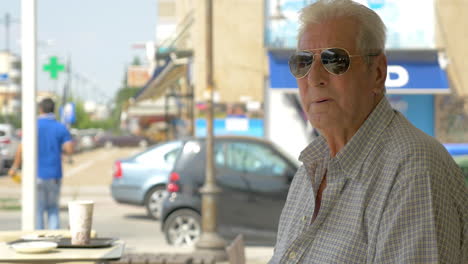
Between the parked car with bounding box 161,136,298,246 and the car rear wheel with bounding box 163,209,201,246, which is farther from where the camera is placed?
the car rear wheel with bounding box 163,209,201,246

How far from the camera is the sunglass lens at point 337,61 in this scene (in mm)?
2131

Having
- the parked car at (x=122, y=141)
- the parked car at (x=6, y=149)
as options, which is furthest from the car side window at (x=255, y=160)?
the parked car at (x=122, y=141)

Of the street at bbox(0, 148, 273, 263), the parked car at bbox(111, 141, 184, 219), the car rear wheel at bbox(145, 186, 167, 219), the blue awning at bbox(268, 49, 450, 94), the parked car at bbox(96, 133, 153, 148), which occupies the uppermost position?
the blue awning at bbox(268, 49, 450, 94)

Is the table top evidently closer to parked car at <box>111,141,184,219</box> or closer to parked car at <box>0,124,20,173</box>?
parked car at <box>111,141,184,219</box>

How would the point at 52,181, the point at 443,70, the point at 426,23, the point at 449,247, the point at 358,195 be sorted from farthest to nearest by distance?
the point at 426,23
the point at 443,70
the point at 52,181
the point at 358,195
the point at 449,247

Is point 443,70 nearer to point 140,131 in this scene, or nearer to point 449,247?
point 449,247

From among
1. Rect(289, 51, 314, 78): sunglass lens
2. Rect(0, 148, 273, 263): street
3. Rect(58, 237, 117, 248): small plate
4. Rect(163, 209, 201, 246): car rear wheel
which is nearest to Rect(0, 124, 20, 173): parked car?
Rect(0, 148, 273, 263): street

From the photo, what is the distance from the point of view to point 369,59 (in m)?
2.17

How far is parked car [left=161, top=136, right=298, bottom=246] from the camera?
33.4ft

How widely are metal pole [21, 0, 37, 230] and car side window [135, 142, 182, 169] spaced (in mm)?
7370

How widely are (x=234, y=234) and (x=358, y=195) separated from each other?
27.0 ft

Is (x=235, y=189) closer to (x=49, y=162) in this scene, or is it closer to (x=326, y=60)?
(x=49, y=162)

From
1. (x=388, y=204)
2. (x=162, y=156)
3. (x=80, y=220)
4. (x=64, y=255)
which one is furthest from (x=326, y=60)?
(x=162, y=156)

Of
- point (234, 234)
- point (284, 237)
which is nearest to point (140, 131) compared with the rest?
point (234, 234)
